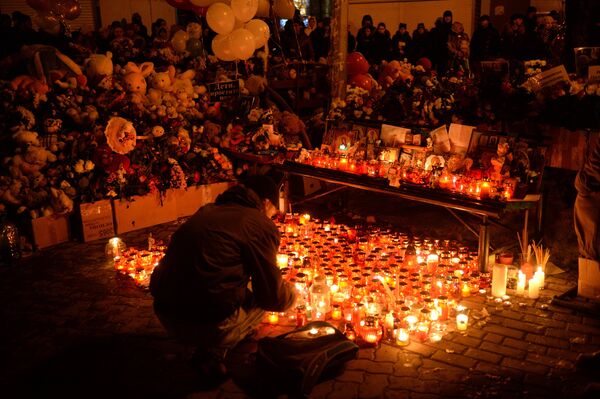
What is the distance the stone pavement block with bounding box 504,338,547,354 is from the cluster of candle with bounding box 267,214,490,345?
1.24 feet

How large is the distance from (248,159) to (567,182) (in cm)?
447

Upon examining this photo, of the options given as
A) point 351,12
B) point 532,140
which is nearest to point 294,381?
point 532,140

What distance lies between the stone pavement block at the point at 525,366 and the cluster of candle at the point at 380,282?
1.83 ft

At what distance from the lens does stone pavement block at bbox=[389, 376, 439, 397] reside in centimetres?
400

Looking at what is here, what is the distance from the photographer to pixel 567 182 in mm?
6867

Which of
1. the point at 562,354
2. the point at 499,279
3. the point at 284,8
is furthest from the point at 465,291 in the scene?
the point at 284,8

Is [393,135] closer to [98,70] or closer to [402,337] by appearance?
[402,337]

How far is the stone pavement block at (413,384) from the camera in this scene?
400cm

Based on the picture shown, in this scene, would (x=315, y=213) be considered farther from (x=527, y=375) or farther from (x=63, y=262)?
(x=527, y=375)

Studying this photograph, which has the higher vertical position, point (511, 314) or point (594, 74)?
point (594, 74)

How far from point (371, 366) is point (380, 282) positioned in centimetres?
115

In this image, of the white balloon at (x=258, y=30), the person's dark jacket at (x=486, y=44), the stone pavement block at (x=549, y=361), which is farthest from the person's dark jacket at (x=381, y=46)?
the stone pavement block at (x=549, y=361)

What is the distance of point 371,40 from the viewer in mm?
12828

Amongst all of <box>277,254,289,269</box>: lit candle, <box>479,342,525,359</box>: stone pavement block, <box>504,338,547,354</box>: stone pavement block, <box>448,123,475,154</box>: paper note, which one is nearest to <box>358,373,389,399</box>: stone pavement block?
<box>479,342,525,359</box>: stone pavement block
